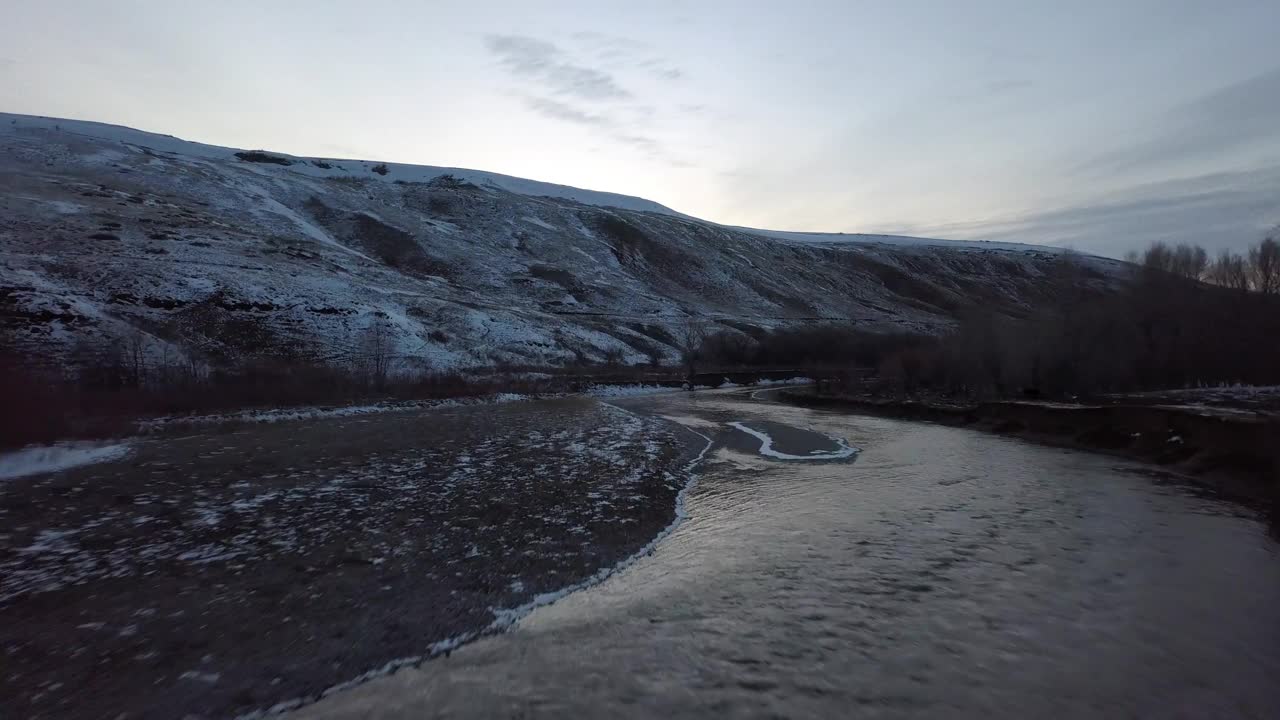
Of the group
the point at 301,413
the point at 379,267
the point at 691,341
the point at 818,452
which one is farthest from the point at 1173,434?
the point at 379,267

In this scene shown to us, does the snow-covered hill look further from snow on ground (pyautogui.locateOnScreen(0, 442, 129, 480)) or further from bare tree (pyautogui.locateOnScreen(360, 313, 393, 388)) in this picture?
snow on ground (pyautogui.locateOnScreen(0, 442, 129, 480))

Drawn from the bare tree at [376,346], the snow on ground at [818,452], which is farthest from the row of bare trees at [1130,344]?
the bare tree at [376,346]

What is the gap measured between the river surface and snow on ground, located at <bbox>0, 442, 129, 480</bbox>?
17.6 metres

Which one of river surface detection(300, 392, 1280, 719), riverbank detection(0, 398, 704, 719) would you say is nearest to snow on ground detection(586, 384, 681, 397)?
riverbank detection(0, 398, 704, 719)

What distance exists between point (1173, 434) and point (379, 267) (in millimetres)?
81847

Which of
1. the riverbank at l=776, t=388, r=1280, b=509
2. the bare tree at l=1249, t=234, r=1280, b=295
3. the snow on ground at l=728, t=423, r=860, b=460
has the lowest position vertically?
the snow on ground at l=728, t=423, r=860, b=460

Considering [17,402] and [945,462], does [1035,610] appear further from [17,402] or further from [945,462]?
[17,402]

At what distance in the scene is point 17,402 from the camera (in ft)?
67.7

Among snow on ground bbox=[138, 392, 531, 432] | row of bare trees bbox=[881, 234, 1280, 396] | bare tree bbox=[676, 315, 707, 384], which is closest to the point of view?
snow on ground bbox=[138, 392, 531, 432]

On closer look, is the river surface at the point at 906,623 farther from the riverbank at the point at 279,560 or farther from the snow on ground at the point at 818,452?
the snow on ground at the point at 818,452

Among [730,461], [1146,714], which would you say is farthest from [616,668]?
[730,461]

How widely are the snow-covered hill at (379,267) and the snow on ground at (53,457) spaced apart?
2687 cm

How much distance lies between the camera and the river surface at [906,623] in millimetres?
6152

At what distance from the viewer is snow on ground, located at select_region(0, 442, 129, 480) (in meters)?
17.4
